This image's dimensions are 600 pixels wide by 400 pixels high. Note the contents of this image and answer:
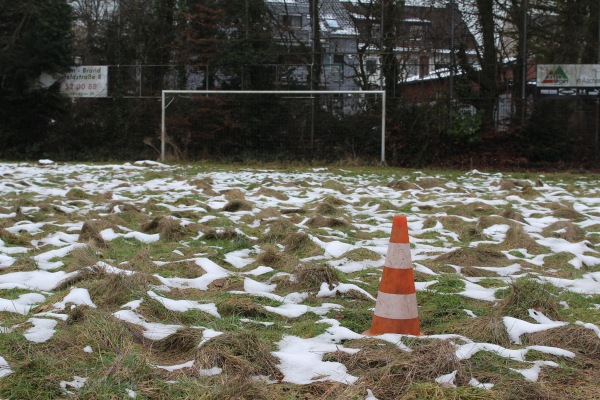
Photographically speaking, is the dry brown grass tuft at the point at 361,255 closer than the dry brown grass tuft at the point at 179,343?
No

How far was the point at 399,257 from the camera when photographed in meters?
3.60

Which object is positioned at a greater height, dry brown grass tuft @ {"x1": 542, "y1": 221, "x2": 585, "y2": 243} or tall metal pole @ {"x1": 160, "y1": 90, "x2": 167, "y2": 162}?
tall metal pole @ {"x1": 160, "y1": 90, "x2": 167, "y2": 162}

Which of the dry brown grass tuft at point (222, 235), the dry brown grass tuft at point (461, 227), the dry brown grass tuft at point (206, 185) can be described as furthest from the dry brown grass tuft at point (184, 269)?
the dry brown grass tuft at point (206, 185)

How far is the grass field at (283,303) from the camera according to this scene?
2791mm

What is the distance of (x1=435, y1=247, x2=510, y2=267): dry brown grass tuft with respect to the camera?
17.4 feet

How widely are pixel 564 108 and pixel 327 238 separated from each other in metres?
13.5

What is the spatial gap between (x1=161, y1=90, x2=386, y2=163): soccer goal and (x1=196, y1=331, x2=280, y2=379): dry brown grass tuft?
15.0m

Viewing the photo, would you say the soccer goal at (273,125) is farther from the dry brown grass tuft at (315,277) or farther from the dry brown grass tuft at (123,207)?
the dry brown grass tuft at (315,277)

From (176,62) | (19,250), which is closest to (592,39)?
(176,62)

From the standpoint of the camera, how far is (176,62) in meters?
19.4

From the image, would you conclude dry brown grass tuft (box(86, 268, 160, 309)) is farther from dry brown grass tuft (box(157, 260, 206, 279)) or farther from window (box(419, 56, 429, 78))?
window (box(419, 56, 429, 78))

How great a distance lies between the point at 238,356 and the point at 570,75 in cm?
1660

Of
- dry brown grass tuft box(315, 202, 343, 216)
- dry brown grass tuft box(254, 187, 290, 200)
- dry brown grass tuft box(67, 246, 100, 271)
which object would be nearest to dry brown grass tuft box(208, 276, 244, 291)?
dry brown grass tuft box(67, 246, 100, 271)

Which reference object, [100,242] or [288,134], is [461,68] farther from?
[100,242]
